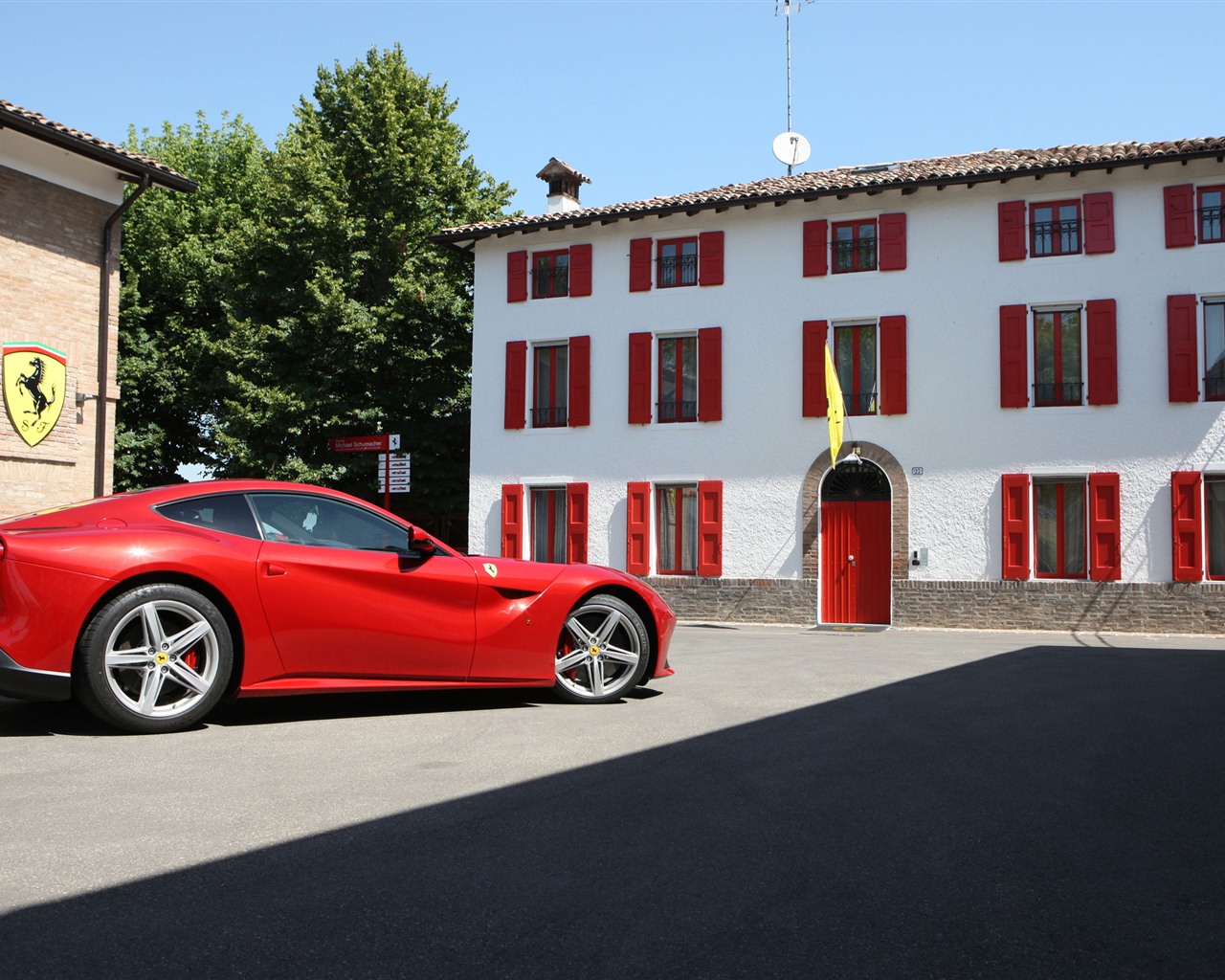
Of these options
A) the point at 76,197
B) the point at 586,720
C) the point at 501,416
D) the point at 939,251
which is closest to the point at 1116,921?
the point at 586,720

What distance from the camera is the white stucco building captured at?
63.4 feet

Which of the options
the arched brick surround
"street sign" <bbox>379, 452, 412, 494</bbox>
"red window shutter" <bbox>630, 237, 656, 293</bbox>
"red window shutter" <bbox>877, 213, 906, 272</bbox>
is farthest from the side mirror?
"red window shutter" <bbox>630, 237, 656, 293</bbox>

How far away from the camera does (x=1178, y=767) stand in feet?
17.2

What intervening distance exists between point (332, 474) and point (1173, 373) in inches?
686

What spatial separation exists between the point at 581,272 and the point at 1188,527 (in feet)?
40.0

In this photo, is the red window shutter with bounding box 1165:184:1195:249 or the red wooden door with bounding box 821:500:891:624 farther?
the red wooden door with bounding box 821:500:891:624

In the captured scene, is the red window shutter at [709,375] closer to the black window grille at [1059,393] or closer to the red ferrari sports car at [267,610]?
the black window grille at [1059,393]

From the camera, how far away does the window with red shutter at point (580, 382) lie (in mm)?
23047

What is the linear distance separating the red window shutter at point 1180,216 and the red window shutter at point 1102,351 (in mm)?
1431

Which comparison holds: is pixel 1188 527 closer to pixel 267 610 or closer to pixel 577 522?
pixel 577 522

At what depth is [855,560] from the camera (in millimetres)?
21016

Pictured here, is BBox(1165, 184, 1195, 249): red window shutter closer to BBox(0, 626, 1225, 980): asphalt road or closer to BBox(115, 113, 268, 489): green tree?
BBox(0, 626, 1225, 980): asphalt road

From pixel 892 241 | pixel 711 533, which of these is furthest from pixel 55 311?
pixel 892 241

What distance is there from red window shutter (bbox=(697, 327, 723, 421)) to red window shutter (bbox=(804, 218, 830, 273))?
206 centimetres
